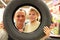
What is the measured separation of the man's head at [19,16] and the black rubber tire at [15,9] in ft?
0.10

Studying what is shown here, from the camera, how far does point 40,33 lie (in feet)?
4.16

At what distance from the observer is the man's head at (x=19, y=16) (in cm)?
126

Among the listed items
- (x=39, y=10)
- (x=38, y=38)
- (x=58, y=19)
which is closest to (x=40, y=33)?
(x=38, y=38)

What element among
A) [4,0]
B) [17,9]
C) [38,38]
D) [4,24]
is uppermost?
[4,0]

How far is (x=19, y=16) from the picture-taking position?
4.18 feet

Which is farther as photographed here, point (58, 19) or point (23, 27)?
point (58, 19)

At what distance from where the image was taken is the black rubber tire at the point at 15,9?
1236mm

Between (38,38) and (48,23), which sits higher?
(48,23)

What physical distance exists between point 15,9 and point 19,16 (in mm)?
61

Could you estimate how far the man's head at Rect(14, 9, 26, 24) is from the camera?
126cm

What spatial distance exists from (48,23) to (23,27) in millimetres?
187

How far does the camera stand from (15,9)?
1.25 meters

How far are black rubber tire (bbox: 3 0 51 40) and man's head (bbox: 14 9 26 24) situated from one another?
29 mm

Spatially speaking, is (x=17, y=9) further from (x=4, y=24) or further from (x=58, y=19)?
(x=58, y=19)
